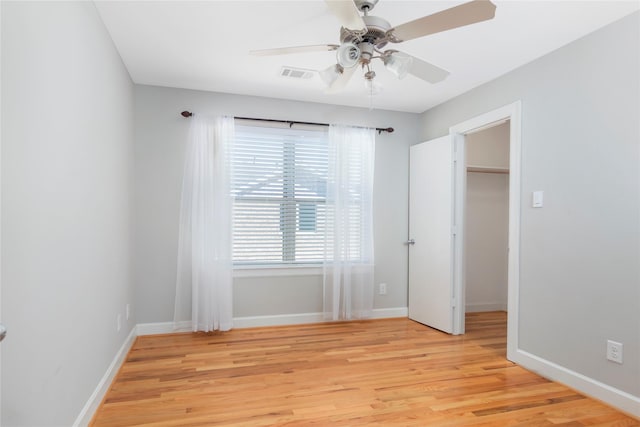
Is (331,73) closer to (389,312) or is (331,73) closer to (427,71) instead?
(427,71)

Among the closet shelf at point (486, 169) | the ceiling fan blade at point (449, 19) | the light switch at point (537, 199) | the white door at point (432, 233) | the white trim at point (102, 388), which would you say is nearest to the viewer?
the ceiling fan blade at point (449, 19)

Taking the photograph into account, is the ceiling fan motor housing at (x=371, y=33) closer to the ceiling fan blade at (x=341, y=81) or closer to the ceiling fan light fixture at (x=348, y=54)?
the ceiling fan light fixture at (x=348, y=54)

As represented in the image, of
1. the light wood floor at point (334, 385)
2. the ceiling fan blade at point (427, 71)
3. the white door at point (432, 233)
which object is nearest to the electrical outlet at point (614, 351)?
the light wood floor at point (334, 385)

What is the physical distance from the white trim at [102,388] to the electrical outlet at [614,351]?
3.12m

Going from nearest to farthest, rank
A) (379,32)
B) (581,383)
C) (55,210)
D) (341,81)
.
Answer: (55,210), (379,32), (341,81), (581,383)

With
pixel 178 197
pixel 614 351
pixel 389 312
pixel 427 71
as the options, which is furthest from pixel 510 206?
pixel 178 197

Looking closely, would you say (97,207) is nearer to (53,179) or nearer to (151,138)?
(53,179)

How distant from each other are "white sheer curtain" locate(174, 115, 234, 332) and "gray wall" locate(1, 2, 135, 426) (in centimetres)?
106

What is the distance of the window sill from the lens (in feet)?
12.9

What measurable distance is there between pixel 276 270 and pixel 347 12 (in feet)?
9.52

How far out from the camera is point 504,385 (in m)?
2.64

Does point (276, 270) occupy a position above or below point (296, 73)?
below

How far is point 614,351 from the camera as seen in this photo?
2352mm

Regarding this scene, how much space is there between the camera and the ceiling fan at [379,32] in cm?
161
